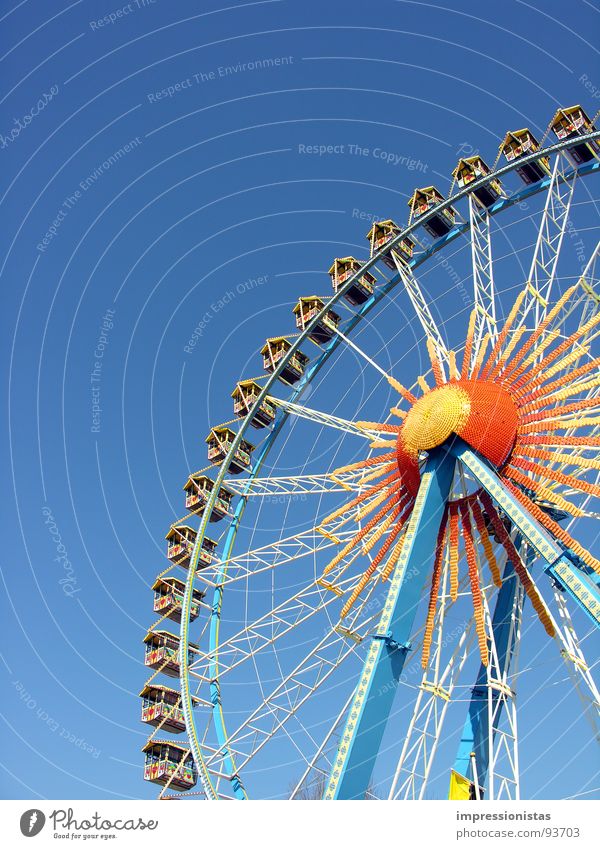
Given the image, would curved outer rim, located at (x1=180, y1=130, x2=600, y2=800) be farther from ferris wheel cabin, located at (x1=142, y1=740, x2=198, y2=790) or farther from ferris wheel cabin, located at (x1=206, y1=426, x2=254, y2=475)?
ferris wheel cabin, located at (x1=142, y1=740, x2=198, y2=790)

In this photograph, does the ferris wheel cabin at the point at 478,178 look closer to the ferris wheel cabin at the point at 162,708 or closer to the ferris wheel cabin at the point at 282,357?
the ferris wheel cabin at the point at 282,357

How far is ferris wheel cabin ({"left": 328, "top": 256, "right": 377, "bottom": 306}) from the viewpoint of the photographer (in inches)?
953

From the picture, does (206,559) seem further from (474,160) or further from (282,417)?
(474,160)

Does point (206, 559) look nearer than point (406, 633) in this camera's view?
No

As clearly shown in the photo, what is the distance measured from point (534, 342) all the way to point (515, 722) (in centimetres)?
782

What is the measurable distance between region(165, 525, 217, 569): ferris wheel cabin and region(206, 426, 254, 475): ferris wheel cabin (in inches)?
104

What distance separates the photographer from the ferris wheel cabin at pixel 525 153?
20.8m

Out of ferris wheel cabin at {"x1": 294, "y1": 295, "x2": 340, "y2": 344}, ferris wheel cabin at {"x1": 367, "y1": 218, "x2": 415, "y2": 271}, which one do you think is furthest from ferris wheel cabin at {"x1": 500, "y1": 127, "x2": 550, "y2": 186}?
ferris wheel cabin at {"x1": 294, "y1": 295, "x2": 340, "y2": 344}

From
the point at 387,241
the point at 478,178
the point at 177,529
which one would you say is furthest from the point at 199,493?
the point at 478,178

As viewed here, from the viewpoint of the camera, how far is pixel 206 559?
80.0ft

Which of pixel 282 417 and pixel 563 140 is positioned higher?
pixel 563 140

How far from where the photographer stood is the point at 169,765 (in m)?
24.7
